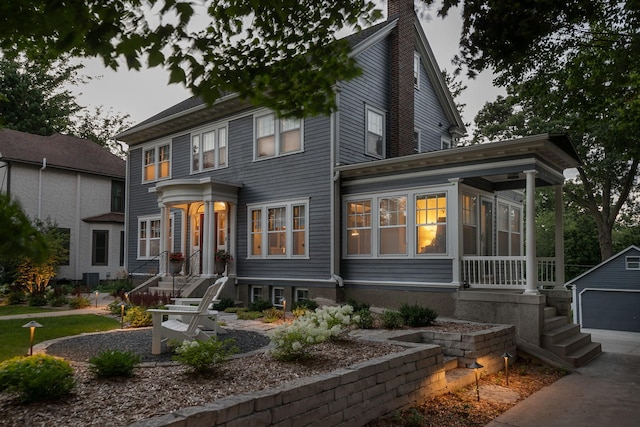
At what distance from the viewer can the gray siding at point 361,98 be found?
13438mm

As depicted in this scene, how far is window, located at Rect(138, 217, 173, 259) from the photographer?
18.5m

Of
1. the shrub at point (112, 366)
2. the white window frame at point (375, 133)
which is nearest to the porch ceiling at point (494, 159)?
the white window frame at point (375, 133)

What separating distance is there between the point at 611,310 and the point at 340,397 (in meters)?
16.6

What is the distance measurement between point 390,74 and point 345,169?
14.4 feet

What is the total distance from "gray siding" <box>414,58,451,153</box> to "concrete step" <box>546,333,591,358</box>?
834 centimetres

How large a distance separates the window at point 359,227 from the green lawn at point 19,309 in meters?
9.04

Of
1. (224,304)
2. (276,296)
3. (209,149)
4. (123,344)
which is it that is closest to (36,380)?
(123,344)

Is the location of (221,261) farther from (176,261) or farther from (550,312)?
(550,312)

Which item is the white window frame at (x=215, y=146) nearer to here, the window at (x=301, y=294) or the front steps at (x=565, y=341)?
the window at (x=301, y=294)

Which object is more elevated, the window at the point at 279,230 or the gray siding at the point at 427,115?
the gray siding at the point at 427,115

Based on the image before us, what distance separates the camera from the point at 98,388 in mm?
4883

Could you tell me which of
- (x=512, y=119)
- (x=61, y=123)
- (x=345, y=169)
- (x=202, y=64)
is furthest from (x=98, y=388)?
(x=61, y=123)

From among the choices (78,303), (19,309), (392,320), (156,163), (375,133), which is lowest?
(19,309)

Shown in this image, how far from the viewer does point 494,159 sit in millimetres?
10703
